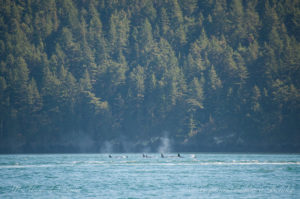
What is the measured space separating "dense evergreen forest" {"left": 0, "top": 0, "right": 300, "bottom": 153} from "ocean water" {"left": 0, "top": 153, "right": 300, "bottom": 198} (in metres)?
58.7

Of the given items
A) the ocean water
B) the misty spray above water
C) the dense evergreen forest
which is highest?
the dense evergreen forest

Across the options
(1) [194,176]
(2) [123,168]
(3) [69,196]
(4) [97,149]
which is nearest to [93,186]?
(3) [69,196]

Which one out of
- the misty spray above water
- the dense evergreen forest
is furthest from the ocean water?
the dense evergreen forest

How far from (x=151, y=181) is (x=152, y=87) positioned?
3784 inches

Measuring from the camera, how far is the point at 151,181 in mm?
62375

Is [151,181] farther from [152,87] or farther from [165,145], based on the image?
[152,87]

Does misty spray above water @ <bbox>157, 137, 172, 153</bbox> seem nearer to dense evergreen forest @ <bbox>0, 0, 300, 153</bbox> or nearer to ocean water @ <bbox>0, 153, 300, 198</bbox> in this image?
dense evergreen forest @ <bbox>0, 0, 300, 153</bbox>

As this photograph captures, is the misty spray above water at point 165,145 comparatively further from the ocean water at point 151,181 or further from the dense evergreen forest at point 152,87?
the ocean water at point 151,181

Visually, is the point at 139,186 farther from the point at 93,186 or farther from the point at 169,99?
the point at 169,99

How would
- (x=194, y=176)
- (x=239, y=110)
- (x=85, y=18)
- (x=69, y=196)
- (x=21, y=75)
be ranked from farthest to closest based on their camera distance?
1. (x=85, y=18)
2. (x=21, y=75)
3. (x=239, y=110)
4. (x=194, y=176)
5. (x=69, y=196)

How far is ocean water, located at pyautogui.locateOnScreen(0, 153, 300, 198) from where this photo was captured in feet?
169

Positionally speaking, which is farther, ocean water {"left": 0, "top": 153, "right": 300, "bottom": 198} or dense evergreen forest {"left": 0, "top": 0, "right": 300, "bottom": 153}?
dense evergreen forest {"left": 0, "top": 0, "right": 300, "bottom": 153}

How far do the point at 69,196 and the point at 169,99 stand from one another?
103534 mm

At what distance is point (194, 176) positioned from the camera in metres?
68.5
